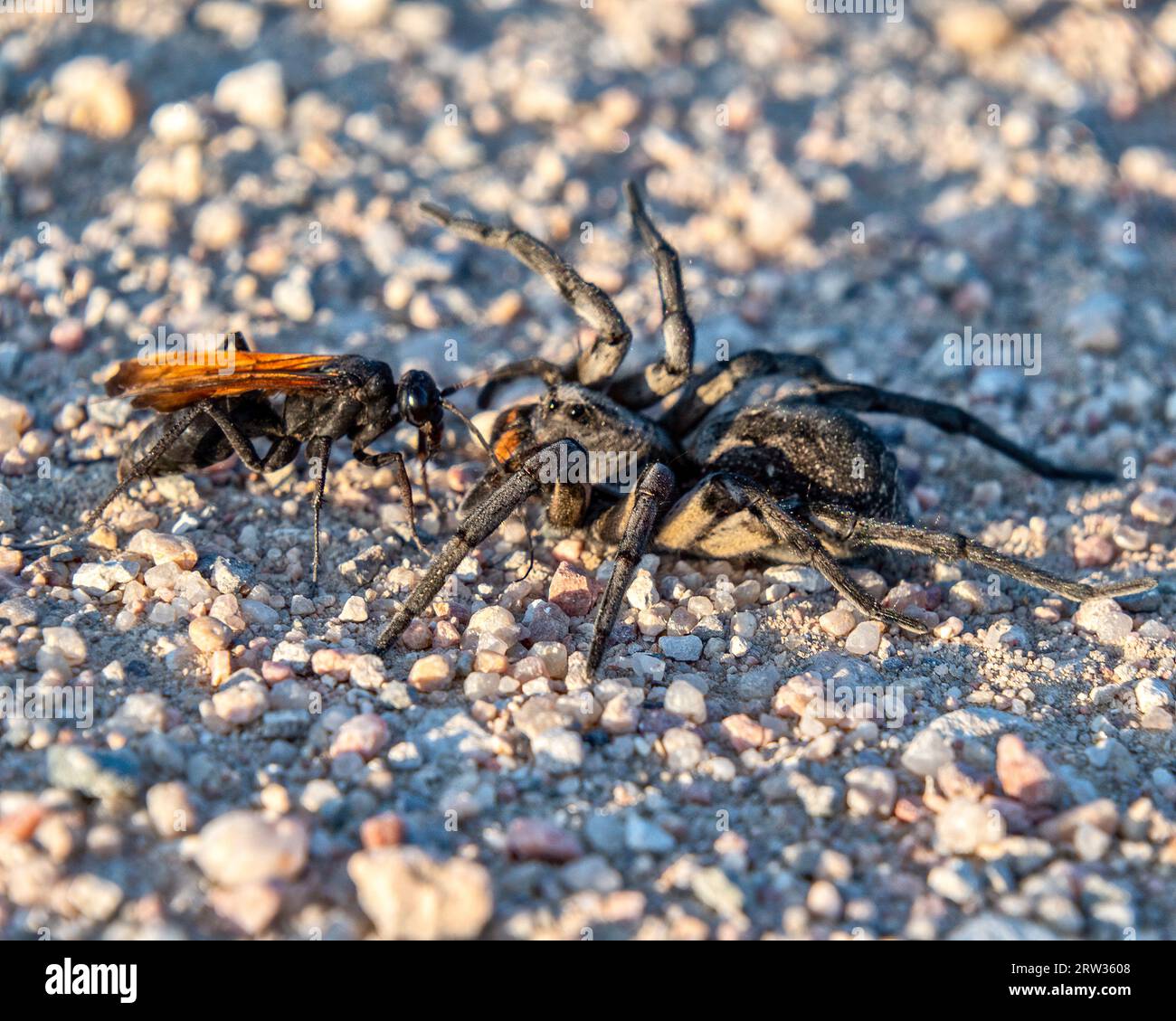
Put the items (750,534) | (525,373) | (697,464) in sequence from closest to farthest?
(750,534), (697,464), (525,373)

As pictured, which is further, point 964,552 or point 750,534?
point 750,534

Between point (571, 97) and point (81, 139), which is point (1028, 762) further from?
point (81, 139)

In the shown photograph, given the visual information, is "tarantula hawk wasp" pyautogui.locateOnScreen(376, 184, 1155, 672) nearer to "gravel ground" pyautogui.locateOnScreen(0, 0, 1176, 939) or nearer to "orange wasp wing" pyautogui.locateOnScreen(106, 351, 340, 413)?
"gravel ground" pyautogui.locateOnScreen(0, 0, 1176, 939)

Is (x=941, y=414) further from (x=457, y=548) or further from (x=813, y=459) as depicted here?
(x=457, y=548)

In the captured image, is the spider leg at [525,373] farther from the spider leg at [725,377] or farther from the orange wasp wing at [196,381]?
the orange wasp wing at [196,381]

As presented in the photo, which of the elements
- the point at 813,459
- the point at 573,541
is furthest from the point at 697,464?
the point at 573,541

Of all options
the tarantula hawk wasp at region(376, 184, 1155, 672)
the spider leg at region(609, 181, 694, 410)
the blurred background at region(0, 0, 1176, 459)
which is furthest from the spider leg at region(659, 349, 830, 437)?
the blurred background at region(0, 0, 1176, 459)
